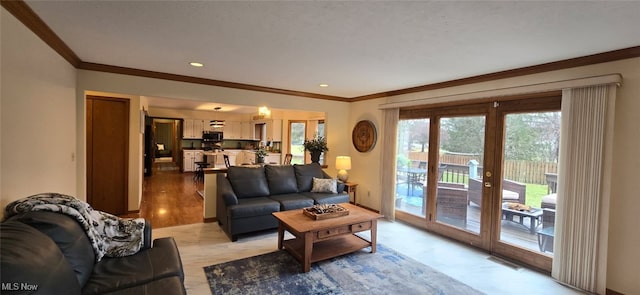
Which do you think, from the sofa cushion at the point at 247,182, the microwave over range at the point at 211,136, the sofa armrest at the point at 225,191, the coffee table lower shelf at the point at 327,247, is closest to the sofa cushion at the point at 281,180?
the sofa cushion at the point at 247,182

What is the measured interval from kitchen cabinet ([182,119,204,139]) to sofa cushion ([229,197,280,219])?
6.99 meters

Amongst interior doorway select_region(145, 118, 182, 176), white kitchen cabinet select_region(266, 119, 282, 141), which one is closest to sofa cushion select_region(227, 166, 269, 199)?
white kitchen cabinet select_region(266, 119, 282, 141)

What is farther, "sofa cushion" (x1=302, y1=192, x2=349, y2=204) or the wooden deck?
"sofa cushion" (x1=302, y1=192, x2=349, y2=204)

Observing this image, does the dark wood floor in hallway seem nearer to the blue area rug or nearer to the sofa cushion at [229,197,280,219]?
the sofa cushion at [229,197,280,219]

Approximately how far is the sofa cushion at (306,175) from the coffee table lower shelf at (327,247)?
4.54 ft

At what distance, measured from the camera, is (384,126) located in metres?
4.95

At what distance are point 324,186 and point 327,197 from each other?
1.02 feet

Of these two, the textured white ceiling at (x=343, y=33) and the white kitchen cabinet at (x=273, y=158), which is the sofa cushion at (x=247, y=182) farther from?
the white kitchen cabinet at (x=273, y=158)

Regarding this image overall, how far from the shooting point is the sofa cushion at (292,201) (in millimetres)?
3977

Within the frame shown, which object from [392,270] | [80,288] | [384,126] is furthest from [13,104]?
[384,126]

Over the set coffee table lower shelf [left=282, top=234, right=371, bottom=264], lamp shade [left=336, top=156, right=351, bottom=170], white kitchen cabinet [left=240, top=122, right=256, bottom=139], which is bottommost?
coffee table lower shelf [left=282, top=234, right=371, bottom=264]

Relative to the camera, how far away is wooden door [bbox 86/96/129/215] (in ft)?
14.2

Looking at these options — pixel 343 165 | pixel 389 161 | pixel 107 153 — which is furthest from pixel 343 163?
pixel 107 153

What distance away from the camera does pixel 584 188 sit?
104 inches
